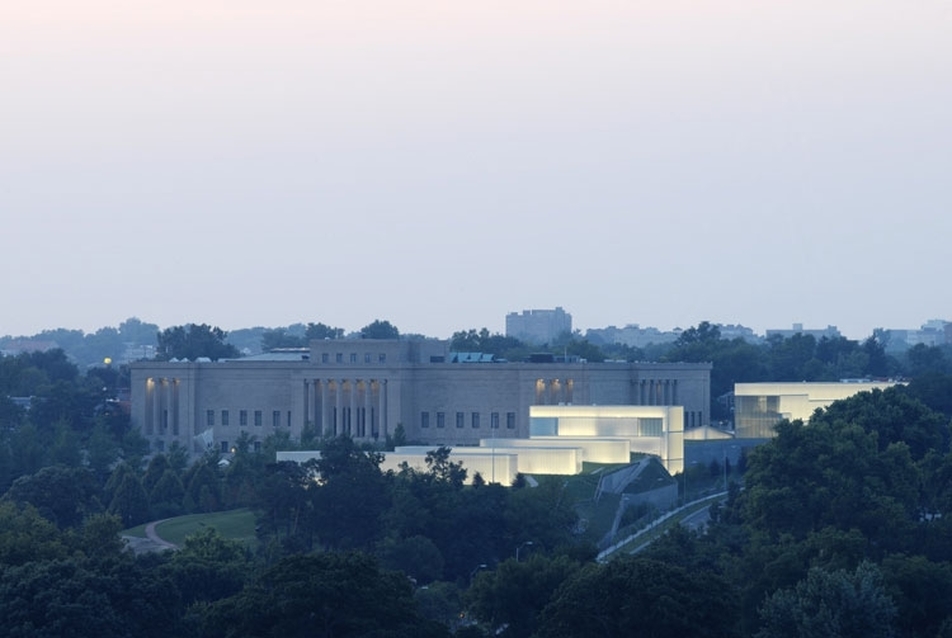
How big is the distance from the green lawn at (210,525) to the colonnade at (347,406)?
39.3 meters

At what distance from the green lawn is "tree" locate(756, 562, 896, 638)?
155 ft

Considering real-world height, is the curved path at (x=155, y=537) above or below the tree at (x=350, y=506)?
below

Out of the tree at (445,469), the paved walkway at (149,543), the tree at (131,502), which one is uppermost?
the tree at (445,469)

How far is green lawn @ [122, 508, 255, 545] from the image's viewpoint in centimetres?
12081

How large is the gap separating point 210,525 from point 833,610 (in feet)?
182

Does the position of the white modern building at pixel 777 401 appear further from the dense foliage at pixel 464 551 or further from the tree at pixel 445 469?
the tree at pixel 445 469

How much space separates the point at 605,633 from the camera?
236 feet

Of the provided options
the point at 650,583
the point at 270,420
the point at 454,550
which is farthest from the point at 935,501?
the point at 270,420

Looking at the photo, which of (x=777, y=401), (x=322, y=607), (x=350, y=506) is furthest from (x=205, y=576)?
(x=777, y=401)

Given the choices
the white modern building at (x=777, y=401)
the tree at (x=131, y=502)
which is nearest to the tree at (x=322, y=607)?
the tree at (x=131, y=502)

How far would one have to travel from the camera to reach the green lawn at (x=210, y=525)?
121m

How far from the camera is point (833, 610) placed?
7525cm

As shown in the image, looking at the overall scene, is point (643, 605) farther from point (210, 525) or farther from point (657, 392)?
point (657, 392)

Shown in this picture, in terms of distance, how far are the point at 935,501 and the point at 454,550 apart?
1002 inches
